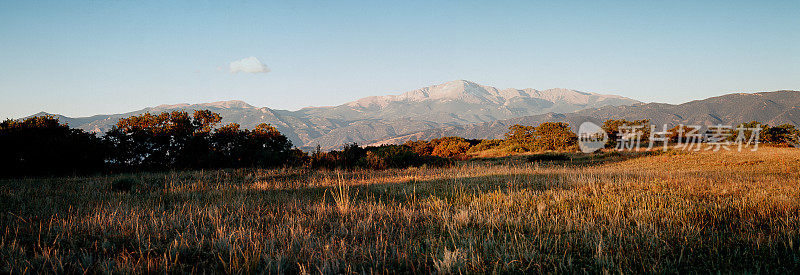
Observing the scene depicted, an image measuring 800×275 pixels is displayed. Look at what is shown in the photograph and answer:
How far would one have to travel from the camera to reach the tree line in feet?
39.8

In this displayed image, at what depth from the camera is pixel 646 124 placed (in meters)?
36.5

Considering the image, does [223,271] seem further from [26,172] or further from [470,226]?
[26,172]

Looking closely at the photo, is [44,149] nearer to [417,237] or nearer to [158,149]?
[158,149]

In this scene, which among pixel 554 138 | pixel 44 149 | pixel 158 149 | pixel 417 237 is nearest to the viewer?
pixel 417 237

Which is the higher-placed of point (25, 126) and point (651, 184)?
point (25, 126)

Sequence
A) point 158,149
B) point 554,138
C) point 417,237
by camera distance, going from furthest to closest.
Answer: point 554,138 → point 158,149 → point 417,237

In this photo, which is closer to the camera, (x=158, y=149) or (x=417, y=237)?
(x=417, y=237)

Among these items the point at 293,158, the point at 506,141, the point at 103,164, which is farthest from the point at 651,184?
the point at 506,141

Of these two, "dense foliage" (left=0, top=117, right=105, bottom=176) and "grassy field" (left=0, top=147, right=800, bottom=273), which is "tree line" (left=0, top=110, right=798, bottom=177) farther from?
"grassy field" (left=0, top=147, right=800, bottom=273)

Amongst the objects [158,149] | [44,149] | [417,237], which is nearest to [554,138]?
[158,149]

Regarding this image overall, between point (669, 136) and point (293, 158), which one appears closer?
point (293, 158)

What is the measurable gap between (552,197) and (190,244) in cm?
535

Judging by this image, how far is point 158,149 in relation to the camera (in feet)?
48.9

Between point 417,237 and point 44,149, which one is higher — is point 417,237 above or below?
below
